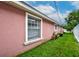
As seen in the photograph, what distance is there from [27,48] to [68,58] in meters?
1.97

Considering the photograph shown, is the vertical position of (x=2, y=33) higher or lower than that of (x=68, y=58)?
higher

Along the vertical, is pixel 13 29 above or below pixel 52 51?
above

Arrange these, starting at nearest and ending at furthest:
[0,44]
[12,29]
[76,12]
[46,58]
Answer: [0,44]
[12,29]
[46,58]
[76,12]

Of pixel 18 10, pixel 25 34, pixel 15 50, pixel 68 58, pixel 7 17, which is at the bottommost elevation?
pixel 68 58

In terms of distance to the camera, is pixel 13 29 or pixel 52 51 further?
pixel 52 51

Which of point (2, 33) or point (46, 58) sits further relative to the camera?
point (46, 58)

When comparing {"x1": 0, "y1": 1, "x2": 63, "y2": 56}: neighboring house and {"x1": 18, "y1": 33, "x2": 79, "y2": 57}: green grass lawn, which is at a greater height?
{"x1": 0, "y1": 1, "x2": 63, "y2": 56}: neighboring house

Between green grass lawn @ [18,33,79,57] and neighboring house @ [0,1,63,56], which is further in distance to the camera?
green grass lawn @ [18,33,79,57]

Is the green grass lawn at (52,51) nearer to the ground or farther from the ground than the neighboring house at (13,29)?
nearer to the ground

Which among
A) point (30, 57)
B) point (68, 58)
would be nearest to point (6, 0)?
point (30, 57)

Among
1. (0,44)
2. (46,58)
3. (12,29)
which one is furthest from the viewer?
(46,58)

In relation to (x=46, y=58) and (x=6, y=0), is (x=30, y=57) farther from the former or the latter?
(x=6, y=0)

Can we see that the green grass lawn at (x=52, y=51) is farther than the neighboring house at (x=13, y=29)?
Yes

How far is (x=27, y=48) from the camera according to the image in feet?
22.7
